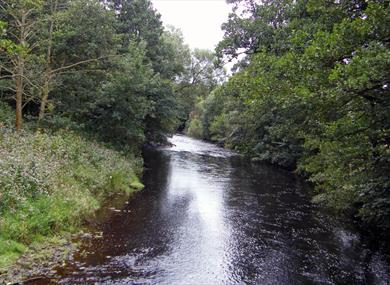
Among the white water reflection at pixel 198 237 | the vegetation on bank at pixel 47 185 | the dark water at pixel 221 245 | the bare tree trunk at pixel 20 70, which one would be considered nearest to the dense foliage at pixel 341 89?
the dark water at pixel 221 245

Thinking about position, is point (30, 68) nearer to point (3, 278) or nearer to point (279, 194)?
point (3, 278)

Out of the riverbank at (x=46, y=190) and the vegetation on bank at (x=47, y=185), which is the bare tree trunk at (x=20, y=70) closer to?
the vegetation on bank at (x=47, y=185)

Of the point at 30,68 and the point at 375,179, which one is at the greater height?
the point at 30,68

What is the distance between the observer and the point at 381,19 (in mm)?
7129

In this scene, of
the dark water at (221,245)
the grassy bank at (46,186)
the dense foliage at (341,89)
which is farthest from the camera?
the grassy bank at (46,186)

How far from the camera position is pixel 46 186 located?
10.2 m

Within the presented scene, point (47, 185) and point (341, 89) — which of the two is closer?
point (341, 89)

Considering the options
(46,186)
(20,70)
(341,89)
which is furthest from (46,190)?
(341,89)

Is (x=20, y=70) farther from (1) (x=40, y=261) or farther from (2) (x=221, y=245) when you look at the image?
(2) (x=221, y=245)

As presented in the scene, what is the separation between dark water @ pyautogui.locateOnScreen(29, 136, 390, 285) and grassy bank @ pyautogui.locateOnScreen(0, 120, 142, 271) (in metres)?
1.12

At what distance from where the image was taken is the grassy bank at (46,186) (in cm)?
816

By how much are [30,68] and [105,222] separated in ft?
31.4

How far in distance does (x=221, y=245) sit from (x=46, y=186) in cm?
582

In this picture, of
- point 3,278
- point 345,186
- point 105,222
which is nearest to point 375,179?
point 345,186
